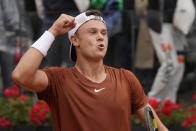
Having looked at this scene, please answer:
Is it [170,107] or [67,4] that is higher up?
[67,4]

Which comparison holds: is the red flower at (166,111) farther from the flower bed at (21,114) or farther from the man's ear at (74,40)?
the man's ear at (74,40)

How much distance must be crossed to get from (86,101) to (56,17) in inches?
166

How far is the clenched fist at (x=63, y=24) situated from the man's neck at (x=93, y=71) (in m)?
0.33

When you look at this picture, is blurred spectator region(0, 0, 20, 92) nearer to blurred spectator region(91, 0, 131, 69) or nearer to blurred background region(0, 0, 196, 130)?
blurred background region(0, 0, 196, 130)

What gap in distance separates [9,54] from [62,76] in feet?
14.2

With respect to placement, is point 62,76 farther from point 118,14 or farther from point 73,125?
point 118,14

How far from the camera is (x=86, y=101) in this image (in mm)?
4293

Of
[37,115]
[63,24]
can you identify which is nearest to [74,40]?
[63,24]

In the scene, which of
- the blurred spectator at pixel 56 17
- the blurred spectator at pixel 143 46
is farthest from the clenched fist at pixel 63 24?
the blurred spectator at pixel 143 46

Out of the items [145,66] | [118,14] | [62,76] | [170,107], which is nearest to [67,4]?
[118,14]

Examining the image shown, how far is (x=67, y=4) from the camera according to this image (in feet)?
27.2

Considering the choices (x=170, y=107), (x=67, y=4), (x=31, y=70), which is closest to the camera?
(x=31, y=70)

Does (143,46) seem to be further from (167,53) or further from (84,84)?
(84,84)

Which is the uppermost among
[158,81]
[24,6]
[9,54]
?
[24,6]
